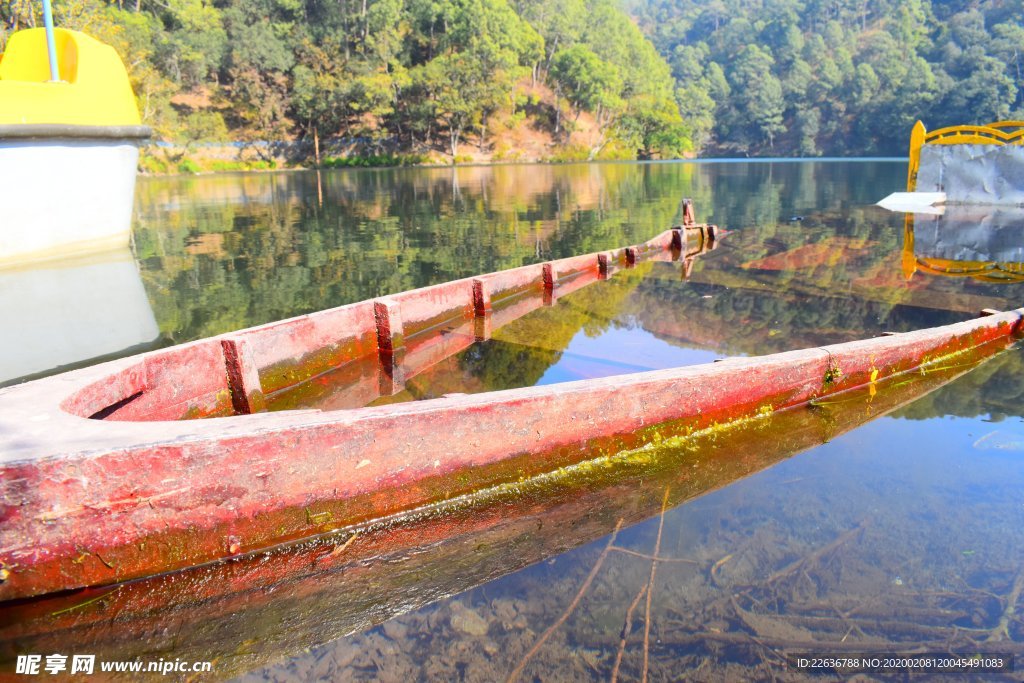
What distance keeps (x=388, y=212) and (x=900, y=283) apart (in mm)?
14065

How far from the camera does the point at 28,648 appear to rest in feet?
8.79

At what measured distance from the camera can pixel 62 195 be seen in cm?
1128

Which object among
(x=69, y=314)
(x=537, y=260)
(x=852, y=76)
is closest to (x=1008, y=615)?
(x=69, y=314)

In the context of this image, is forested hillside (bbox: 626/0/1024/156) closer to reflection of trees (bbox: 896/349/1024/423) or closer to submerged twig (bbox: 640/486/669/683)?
reflection of trees (bbox: 896/349/1024/423)

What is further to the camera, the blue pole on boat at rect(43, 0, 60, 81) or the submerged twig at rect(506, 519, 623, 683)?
the blue pole on boat at rect(43, 0, 60, 81)

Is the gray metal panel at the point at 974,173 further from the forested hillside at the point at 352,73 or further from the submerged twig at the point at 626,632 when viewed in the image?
the forested hillside at the point at 352,73

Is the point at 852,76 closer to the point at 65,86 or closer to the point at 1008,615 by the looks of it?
the point at 65,86

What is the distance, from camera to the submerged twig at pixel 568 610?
2.65 metres

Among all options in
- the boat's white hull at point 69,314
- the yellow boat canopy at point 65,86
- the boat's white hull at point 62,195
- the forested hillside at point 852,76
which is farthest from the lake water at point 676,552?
the forested hillside at point 852,76

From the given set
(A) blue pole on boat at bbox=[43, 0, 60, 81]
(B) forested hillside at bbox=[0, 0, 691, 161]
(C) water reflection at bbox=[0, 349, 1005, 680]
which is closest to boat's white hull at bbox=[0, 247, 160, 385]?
(A) blue pole on boat at bbox=[43, 0, 60, 81]

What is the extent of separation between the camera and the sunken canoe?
2.75 meters

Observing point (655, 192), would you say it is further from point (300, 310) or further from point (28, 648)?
point (28, 648)

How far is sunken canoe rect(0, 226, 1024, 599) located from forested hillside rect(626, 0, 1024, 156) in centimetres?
8582

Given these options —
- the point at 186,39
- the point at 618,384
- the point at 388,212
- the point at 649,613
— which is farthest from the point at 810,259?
the point at 186,39
